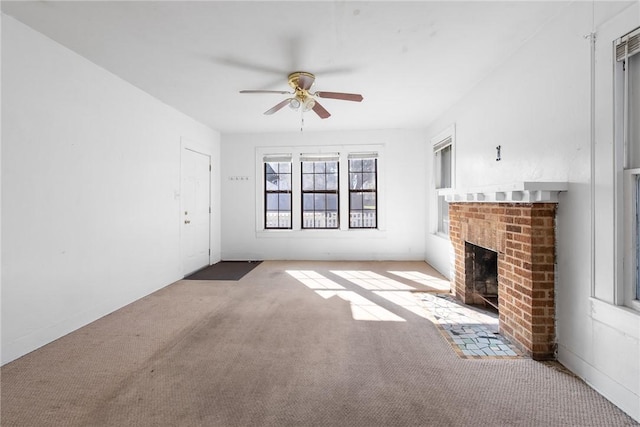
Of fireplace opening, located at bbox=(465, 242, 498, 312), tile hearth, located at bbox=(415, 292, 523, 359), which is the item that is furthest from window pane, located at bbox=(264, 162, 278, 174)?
fireplace opening, located at bbox=(465, 242, 498, 312)

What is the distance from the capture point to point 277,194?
6.36 m

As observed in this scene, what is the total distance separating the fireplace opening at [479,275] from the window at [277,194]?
375 centimetres

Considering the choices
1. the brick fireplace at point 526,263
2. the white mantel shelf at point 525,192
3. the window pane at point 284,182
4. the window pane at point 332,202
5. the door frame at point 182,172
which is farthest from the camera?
the window pane at point 284,182

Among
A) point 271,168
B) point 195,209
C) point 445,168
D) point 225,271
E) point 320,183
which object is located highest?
point 271,168

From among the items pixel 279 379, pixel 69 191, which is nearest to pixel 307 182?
pixel 69 191

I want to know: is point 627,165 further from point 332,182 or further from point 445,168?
point 332,182

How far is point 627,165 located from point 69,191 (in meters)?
4.38

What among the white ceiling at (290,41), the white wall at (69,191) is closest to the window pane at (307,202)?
the white ceiling at (290,41)

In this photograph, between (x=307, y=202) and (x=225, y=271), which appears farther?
(x=307, y=202)

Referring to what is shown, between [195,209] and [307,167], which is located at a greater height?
[307,167]

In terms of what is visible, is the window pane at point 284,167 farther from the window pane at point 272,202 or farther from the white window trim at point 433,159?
the white window trim at point 433,159

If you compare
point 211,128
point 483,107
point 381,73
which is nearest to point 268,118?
point 211,128

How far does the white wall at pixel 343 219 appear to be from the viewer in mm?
5980

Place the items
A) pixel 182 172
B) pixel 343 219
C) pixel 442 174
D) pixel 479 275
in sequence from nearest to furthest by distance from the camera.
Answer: pixel 479 275
pixel 182 172
pixel 442 174
pixel 343 219
